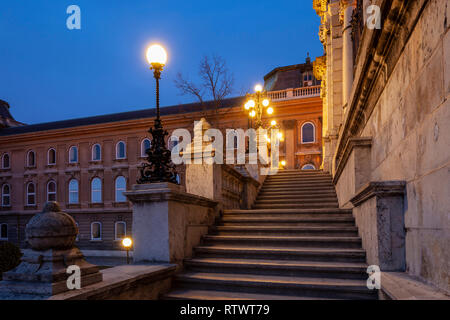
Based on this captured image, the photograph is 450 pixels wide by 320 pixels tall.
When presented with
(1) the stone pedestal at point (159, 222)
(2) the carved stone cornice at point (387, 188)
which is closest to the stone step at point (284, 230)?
(1) the stone pedestal at point (159, 222)

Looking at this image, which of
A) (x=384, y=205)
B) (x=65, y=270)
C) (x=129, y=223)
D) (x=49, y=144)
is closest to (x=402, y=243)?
(x=384, y=205)

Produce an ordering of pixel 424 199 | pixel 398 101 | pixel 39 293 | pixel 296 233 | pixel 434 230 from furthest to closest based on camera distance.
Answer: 1. pixel 296 233
2. pixel 398 101
3. pixel 39 293
4. pixel 424 199
5. pixel 434 230

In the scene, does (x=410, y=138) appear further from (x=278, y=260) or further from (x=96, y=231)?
(x=96, y=231)

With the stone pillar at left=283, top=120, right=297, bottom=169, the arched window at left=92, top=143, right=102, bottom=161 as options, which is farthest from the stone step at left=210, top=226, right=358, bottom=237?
the arched window at left=92, top=143, right=102, bottom=161

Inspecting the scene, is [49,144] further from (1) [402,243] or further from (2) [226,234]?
(1) [402,243]

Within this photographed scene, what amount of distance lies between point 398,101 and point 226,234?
161 inches

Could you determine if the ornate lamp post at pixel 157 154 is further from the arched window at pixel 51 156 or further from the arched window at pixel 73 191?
the arched window at pixel 51 156

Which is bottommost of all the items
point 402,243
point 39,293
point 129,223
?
point 129,223

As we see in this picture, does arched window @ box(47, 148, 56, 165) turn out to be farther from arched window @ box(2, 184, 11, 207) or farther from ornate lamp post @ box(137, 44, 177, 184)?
ornate lamp post @ box(137, 44, 177, 184)

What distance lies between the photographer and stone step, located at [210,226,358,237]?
6039 millimetres

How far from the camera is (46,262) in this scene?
3.43 metres

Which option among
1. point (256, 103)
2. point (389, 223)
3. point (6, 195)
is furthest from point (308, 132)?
point (6, 195)

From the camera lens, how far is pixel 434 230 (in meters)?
2.82

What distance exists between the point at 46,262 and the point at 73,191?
127 ft
